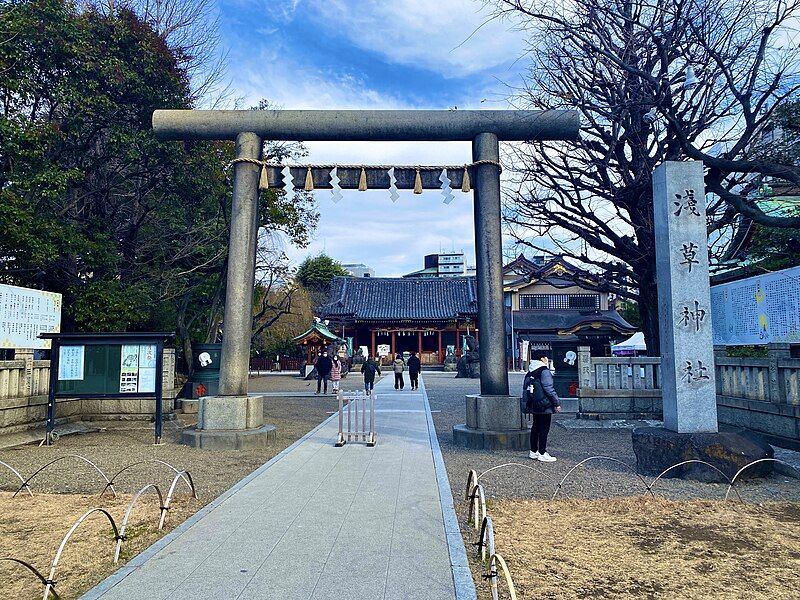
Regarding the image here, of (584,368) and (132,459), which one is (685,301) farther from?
(132,459)

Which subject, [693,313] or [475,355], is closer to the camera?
[693,313]

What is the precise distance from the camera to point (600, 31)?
10328 millimetres

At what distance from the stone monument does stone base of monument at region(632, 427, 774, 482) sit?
0.01 metres

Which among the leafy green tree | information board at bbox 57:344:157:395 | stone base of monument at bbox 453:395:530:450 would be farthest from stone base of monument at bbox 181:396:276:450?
the leafy green tree

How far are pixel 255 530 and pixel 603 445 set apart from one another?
24.6 feet

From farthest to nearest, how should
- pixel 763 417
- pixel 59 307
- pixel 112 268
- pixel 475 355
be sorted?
pixel 475 355 < pixel 112 268 < pixel 59 307 < pixel 763 417

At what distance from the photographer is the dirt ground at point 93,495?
15.2 ft

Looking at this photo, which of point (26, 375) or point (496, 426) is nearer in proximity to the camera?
point (496, 426)

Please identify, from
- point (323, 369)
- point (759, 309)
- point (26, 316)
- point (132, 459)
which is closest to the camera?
point (132, 459)

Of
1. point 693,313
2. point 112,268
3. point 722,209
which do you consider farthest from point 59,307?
point 722,209

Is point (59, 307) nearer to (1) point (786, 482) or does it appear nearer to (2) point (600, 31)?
(2) point (600, 31)

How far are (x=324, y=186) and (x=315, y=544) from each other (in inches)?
290

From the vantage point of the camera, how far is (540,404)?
8891mm

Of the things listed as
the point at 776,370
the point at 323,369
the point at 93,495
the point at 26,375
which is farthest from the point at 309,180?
the point at 323,369
